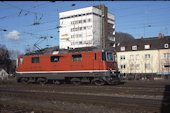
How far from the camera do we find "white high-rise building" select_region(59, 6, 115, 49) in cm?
8406

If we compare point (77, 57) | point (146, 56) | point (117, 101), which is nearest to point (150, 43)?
point (146, 56)

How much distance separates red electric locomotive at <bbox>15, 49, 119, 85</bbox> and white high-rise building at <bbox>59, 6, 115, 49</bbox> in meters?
55.7

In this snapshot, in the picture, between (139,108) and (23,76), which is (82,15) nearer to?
(23,76)

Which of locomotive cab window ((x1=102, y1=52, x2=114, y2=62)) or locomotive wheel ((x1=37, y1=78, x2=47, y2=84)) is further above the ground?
locomotive cab window ((x1=102, y1=52, x2=114, y2=62))

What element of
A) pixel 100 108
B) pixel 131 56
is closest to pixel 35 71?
pixel 100 108

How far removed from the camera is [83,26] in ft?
283

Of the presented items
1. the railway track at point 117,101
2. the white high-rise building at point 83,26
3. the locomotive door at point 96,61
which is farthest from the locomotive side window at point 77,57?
the white high-rise building at point 83,26

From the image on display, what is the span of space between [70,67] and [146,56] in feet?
114

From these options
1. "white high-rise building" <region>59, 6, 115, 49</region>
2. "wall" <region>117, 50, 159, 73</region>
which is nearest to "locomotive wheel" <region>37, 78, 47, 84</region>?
"wall" <region>117, 50, 159, 73</region>

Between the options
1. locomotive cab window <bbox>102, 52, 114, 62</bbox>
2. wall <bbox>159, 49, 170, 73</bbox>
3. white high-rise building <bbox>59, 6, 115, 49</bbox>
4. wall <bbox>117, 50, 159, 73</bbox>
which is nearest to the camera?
locomotive cab window <bbox>102, 52, 114, 62</bbox>

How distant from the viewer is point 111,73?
20359 mm

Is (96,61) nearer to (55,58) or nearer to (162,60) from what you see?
(55,58)

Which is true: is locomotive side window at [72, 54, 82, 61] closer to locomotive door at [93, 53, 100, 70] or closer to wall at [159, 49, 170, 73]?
locomotive door at [93, 53, 100, 70]

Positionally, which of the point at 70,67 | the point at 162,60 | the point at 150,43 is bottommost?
the point at 70,67
